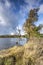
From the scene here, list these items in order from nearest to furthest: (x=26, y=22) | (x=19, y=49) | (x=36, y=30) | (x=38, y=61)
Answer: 1. (x=38, y=61)
2. (x=19, y=49)
3. (x=36, y=30)
4. (x=26, y=22)

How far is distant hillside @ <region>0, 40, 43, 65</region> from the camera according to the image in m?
7.33

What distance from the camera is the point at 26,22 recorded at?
47.6 feet

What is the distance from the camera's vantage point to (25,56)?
7.62 m

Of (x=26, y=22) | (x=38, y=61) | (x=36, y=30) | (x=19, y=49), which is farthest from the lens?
(x=26, y=22)

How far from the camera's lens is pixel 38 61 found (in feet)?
22.8

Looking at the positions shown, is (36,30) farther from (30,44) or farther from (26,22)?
(30,44)

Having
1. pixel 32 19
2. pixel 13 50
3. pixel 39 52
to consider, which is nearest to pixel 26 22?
pixel 32 19

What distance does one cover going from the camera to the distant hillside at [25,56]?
24.0 feet

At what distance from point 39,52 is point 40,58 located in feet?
1.32

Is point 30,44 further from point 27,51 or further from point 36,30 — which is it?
point 36,30

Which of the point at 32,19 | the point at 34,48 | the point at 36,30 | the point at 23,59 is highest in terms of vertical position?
the point at 32,19

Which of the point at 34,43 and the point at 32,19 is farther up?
the point at 32,19

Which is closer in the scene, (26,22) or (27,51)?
(27,51)

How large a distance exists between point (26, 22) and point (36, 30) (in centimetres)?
193
